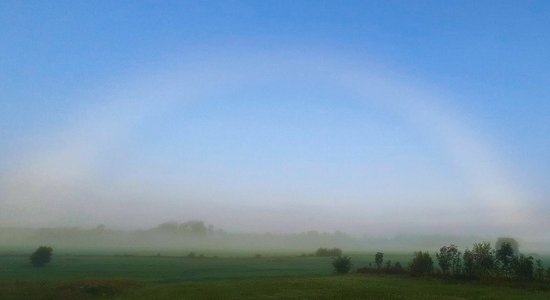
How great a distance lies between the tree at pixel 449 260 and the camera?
78938 mm

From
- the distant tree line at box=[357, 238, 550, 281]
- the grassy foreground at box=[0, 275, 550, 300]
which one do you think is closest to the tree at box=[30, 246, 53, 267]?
the grassy foreground at box=[0, 275, 550, 300]

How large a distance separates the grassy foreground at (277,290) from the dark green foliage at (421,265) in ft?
25.3

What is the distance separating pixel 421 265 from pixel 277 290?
111ft

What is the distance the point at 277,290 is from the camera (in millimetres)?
64438

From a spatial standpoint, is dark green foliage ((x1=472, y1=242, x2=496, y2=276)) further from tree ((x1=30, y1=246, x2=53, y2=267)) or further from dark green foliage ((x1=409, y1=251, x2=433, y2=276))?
tree ((x1=30, y1=246, x2=53, y2=267))

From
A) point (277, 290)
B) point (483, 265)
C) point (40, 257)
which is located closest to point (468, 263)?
point (483, 265)

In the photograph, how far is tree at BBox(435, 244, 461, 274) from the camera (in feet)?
259

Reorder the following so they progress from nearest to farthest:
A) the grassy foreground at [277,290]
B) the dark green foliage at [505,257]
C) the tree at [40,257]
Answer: the grassy foreground at [277,290]
the dark green foliage at [505,257]
the tree at [40,257]

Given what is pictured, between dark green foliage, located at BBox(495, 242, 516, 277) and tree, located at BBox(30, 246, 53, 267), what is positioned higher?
dark green foliage, located at BBox(495, 242, 516, 277)

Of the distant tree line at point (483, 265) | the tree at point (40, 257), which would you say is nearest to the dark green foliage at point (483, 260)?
the distant tree line at point (483, 265)

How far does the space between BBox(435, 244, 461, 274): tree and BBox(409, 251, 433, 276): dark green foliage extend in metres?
2.52

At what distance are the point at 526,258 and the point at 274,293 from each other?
43.7m

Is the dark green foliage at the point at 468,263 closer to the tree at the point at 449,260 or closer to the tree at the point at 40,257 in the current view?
the tree at the point at 449,260

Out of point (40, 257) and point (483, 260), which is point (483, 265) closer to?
point (483, 260)
